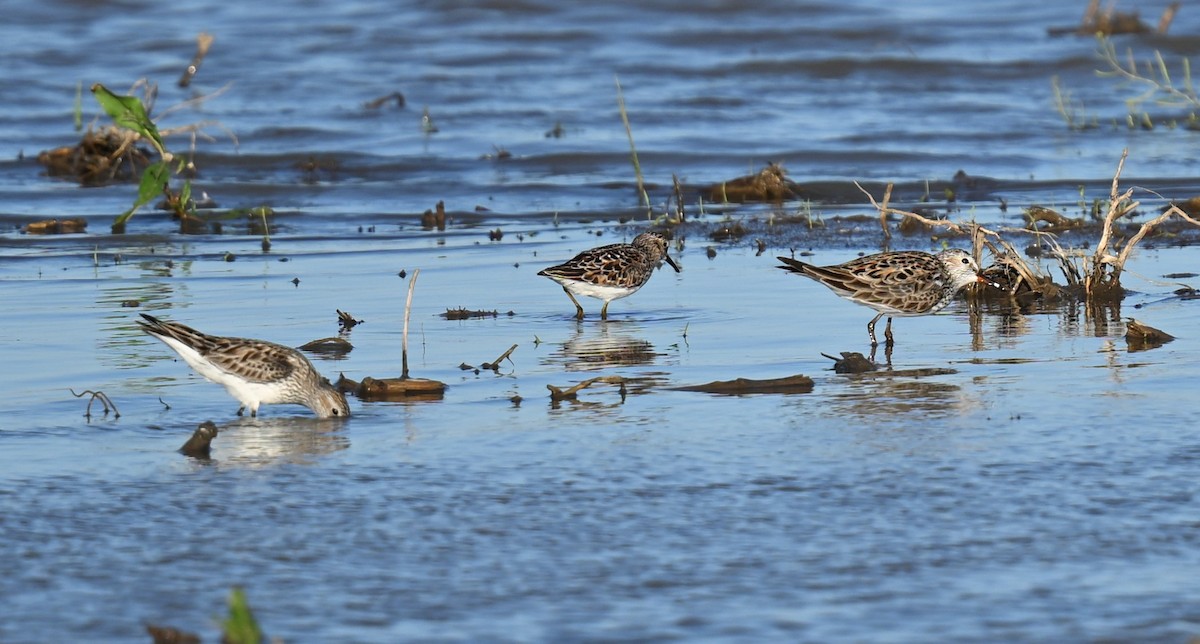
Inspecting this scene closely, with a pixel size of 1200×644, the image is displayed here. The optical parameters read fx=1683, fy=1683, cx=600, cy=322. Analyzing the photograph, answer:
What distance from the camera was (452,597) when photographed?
5293 mm

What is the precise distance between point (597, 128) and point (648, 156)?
2.34 meters

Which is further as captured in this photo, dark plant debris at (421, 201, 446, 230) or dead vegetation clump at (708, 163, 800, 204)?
dead vegetation clump at (708, 163, 800, 204)

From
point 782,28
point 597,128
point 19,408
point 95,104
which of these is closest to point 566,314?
point 19,408

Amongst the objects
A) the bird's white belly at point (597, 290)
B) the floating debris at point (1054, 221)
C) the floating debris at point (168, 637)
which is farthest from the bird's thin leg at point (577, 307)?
the floating debris at point (168, 637)

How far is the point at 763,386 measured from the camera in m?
8.22

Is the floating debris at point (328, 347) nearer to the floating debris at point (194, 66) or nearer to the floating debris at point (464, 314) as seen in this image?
the floating debris at point (464, 314)

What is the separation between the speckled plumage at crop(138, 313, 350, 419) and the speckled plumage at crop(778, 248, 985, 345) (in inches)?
126

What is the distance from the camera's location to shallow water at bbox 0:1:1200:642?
17.3ft

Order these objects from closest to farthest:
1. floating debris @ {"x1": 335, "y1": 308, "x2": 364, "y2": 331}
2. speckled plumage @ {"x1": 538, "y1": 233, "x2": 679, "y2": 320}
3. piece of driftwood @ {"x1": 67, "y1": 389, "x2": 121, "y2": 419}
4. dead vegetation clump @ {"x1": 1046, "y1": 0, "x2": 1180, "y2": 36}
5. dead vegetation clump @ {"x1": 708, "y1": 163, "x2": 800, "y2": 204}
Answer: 1. piece of driftwood @ {"x1": 67, "y1": 389, "x2": 121, "y2": 419}
2. floating debris @ {"x1": 335, "y1": 308, "x2": 364, "y2": 331}
3. speckled plumage @ {"x1": 538, "y1": 233, "x2": 679, "y2": 320}
4. dead vegetation clump @ {"x1": 708, "y1": 163, "x2": 800, "y2": 204}
5. dead vegetation clump @ {"x1": 1046, "y1": 0, "x2": 1180, "y2": 36}

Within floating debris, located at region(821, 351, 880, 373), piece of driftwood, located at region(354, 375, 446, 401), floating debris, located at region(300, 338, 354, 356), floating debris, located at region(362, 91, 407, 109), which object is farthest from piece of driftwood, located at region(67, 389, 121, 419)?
floating debris, located at region(362, 91, 407, 109)

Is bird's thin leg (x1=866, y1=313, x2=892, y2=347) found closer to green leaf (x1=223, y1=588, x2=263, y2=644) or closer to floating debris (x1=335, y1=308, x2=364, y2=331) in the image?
floating debris (x1=335, y1=308, x2=364, y2=331)

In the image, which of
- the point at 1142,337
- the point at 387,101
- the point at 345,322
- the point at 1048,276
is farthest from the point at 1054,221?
the point at 387,101

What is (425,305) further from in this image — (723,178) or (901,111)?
(901,111)

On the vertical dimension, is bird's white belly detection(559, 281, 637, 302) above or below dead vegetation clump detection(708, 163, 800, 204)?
below
